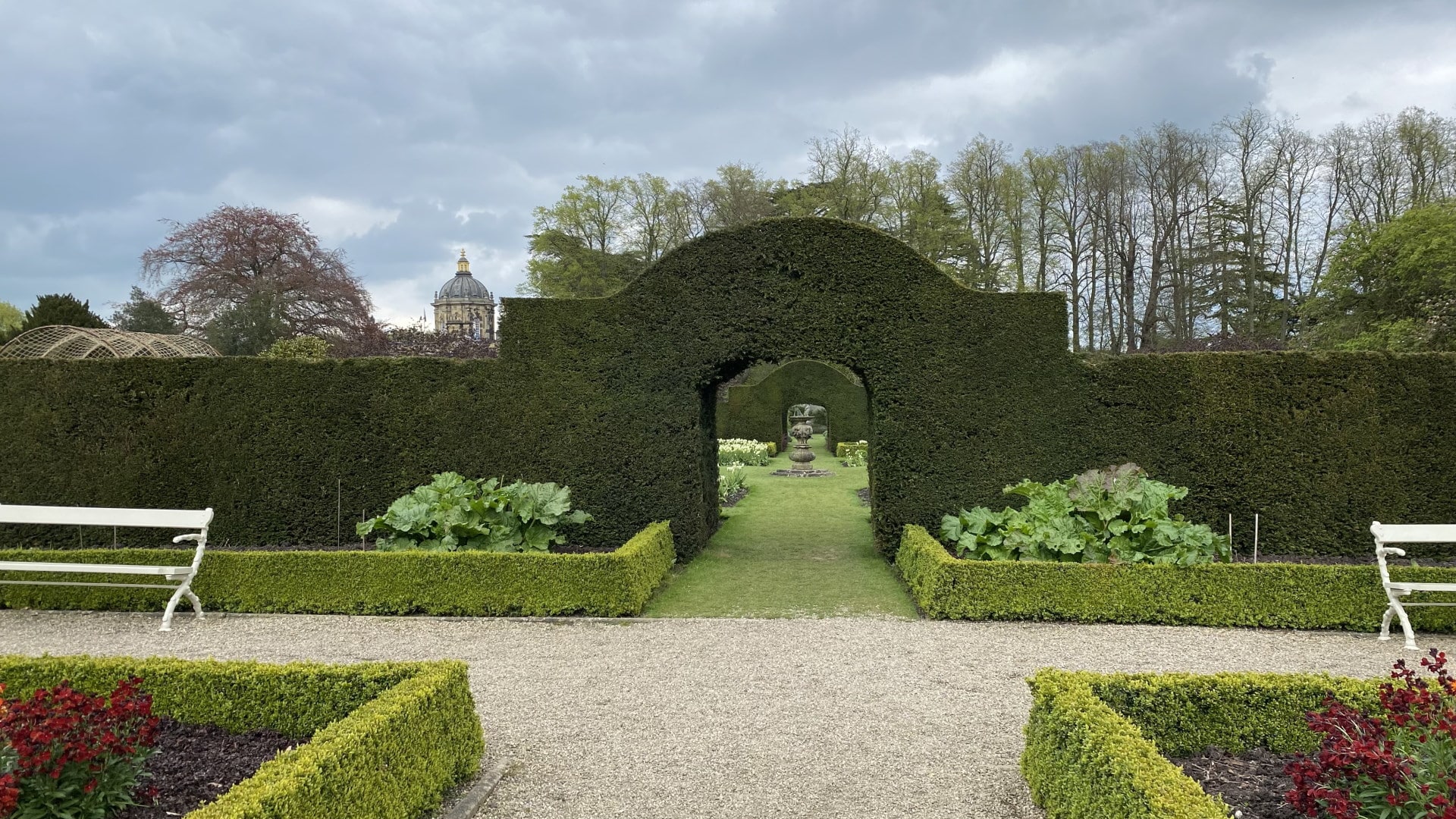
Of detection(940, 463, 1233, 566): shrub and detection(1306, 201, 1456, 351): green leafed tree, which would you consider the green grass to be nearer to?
detection(940, 463, 1233, 566): shrub

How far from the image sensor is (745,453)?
21438 millimetres

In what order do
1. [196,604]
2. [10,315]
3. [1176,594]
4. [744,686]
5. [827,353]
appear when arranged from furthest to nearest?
[10,315] → [827,353] → [196,604] → [1176,594] → [744,686]

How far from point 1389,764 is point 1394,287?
25.4 meters

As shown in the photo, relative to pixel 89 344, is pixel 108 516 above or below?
below

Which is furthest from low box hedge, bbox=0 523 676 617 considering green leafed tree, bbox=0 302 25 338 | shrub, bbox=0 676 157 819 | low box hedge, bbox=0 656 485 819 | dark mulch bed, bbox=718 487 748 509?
green leafed tree, bbox=0 302 25 338

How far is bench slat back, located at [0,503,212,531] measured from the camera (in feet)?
23.1

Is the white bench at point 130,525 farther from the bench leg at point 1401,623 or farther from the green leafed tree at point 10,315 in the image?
the green leafed tree at point 10,315

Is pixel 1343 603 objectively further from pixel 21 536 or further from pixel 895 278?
pixel 21 536

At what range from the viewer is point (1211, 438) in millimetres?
8359

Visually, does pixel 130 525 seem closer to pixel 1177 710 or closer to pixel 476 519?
pixel 476 519

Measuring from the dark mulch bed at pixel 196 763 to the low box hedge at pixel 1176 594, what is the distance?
16.8 feet

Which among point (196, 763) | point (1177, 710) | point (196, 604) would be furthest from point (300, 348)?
point (1177, 710)

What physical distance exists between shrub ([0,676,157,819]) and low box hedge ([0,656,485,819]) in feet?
1.59

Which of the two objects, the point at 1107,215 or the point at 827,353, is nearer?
the point at 827,353
